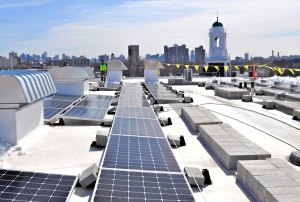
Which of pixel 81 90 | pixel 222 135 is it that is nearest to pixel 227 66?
pixel 81 90

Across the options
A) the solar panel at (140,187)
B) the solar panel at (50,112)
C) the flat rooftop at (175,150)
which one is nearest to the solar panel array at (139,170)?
the solar panel at (140,187)

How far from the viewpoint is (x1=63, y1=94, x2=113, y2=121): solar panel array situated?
19266 millimetres

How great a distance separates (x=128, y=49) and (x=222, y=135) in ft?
310

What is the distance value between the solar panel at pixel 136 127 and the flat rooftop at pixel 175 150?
98 centimetres

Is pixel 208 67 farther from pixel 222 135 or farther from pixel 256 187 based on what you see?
pixel 256 187

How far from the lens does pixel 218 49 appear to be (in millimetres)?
62688

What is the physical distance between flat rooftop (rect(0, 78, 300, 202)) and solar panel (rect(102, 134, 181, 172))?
0.84 m

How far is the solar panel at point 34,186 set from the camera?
8477mm

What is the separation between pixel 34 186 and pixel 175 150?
680cm

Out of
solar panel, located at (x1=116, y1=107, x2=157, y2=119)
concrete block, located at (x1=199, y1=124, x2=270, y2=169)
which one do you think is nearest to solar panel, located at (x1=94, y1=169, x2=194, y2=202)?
concrete block, located at (x1=199, y1=124, x2=270, y2=169)

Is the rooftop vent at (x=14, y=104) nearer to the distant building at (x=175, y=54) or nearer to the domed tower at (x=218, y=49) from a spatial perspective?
the domed tower at (x=218, y=49)

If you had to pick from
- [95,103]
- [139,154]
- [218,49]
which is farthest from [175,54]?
[139,154]

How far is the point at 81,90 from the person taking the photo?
1142 inches

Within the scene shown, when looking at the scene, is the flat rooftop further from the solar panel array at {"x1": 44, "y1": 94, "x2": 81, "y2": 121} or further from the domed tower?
the domed tower
